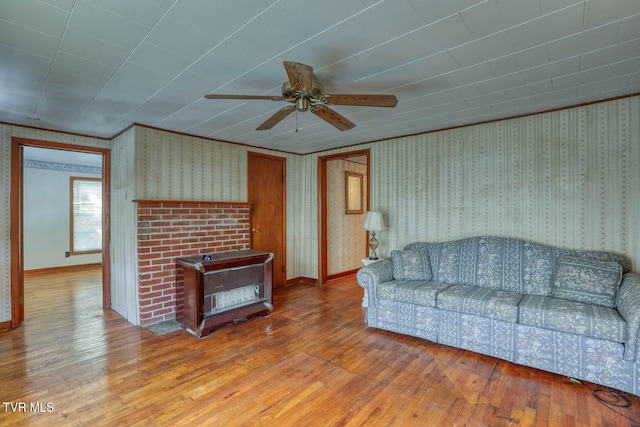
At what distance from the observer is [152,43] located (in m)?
1.90

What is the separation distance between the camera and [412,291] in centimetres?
306

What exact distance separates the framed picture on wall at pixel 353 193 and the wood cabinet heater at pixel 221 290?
2.62 m

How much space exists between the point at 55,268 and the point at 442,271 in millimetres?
7548

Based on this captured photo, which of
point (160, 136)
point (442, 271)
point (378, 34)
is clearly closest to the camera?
point (378, 34)

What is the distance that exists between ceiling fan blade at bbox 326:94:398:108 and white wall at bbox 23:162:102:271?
7.10 m

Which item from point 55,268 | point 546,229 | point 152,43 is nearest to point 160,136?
point 152,43

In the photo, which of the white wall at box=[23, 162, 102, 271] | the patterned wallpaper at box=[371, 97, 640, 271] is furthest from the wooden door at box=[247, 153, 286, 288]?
the white wall at box=[23, 162, 102, 271]

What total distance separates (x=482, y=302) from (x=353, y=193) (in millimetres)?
3767

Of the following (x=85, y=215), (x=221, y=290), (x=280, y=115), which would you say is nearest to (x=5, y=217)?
(x=221, y=290)

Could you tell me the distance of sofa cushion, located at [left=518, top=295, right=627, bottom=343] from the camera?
216 cm

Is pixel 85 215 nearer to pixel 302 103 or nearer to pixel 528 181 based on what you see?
pixel 302 103

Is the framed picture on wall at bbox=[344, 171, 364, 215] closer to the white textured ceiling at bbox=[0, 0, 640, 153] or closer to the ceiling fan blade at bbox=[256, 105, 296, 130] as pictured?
the white textured ceiling at bbox=[0, 0, 640, 153]

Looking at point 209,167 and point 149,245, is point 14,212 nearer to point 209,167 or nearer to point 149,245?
point 149,245

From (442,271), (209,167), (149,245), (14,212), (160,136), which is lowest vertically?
(442,271)
